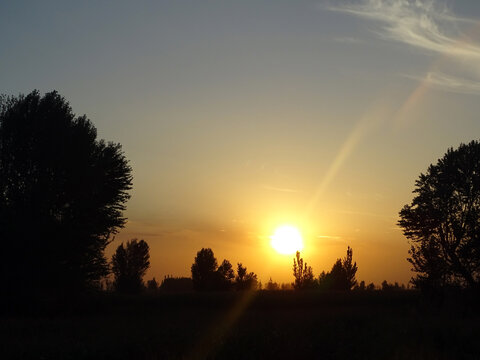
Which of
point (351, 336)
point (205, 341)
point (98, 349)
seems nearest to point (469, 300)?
point (351, 336)

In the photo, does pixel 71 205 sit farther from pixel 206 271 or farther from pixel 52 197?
pixel 206 271

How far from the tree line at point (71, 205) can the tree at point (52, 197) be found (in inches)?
2.7

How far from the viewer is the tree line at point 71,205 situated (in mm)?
35156

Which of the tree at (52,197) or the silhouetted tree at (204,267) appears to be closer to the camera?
the tree at (52,197)

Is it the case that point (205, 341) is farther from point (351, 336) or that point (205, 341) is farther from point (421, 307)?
point (421, 307)

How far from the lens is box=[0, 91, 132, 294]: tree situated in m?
35.0

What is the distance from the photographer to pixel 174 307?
43500 millimetres

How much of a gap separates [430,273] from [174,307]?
2391 cm

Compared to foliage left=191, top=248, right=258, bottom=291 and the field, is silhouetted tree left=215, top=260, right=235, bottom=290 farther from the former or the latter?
the field

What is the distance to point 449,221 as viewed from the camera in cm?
4578

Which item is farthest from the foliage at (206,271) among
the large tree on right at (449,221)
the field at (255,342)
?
the field at (255,342)

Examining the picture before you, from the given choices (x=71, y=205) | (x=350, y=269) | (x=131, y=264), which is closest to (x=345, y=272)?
(x=350, y=269)

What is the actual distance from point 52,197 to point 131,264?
185 feet

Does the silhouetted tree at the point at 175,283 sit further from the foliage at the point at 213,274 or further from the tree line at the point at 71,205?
the tree line at the point at 71,205
